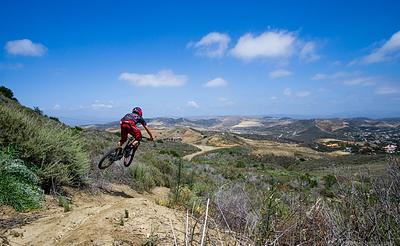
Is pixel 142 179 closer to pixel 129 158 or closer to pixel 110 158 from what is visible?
pixel 129 158

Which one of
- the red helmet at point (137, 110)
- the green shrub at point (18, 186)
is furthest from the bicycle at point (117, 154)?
the green shrub at point (18, 186)

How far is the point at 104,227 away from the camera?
4.74 meters

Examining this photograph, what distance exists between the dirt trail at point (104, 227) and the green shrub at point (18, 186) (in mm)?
882

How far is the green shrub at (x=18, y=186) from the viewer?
22.0 feet

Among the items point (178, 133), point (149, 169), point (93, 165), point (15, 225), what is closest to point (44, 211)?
point (15, 225)

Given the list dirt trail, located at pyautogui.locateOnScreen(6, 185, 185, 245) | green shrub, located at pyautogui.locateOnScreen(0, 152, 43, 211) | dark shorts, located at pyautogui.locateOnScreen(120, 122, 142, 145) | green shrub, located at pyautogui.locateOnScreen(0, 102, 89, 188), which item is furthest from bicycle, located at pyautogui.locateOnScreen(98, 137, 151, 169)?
dirt trail, located at pyautogui.locateOnScreen(6, 185, 185, 245)

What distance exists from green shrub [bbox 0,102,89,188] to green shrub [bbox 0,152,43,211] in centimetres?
48

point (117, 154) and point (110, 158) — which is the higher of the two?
point (117, 154)

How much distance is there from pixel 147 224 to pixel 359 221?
8.69 feet

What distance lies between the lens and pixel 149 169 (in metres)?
A: 14.3

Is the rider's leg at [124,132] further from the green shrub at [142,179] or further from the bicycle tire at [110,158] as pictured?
the green shrub at [142,179]

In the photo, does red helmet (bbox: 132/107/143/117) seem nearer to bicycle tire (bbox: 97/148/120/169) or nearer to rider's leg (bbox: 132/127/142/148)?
rider's leg (bbox: 132/127/142/148)

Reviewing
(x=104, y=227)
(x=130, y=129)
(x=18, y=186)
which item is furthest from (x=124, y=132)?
(x=104, y=227)

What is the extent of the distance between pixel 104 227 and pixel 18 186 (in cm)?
325
